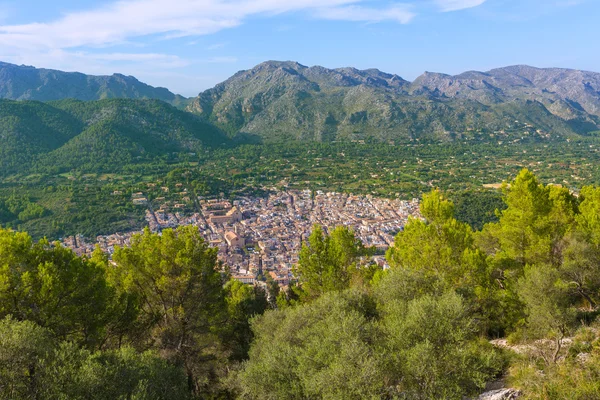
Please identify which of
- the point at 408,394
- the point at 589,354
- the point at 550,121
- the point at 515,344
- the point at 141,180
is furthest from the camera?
the point at 550,121

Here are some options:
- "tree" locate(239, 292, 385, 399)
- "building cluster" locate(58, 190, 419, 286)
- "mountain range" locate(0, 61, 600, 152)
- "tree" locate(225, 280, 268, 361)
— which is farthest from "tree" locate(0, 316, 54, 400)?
"mountain range" locate(0, 61, 600, 152)

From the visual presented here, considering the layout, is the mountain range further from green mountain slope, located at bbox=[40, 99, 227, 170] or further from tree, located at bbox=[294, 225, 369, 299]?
tree, located at bbox=[294, 225, 369, 299]

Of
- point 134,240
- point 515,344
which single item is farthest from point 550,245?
point 134,240

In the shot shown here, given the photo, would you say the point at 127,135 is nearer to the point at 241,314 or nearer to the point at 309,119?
the point at 309,119

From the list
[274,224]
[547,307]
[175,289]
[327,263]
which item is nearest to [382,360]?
[547,307]

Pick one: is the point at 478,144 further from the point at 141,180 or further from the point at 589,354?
the point at 589,354
